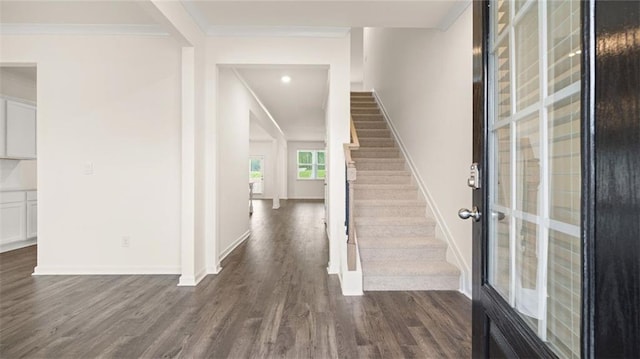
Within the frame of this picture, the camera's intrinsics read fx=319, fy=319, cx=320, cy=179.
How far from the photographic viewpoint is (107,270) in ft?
10.4

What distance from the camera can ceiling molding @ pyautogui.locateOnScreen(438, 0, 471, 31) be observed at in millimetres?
2592

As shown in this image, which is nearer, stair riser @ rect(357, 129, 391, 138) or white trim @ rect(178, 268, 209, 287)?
white trim @ rect(178, 268, 209, 287)

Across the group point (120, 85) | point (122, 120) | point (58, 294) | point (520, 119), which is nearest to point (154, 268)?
point (58, 294)

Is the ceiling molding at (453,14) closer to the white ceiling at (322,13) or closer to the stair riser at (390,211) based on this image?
the white ceiling at (322,13)

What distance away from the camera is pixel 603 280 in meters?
0.54

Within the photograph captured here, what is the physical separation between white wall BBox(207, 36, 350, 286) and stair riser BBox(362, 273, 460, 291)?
0.51 m

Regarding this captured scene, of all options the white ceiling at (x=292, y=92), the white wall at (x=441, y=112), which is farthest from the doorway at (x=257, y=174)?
the white wall at (x=441, y=112)

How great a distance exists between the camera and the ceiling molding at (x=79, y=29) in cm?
309

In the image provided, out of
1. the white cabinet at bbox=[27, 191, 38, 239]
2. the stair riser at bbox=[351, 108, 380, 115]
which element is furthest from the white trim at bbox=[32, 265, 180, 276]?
the stair riser at bbox=[351, 108, 380, 115]

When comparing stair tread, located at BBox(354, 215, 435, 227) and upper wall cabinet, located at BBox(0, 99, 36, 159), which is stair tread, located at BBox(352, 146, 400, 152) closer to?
stair tread, located at BBox(354, 215, 435, 227)

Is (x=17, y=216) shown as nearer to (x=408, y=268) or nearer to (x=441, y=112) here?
(x=408, y=268)

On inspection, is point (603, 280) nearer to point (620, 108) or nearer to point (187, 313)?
point (620, 108)

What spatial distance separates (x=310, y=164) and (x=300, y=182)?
792 mm

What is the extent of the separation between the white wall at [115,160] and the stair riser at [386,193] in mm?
1969
